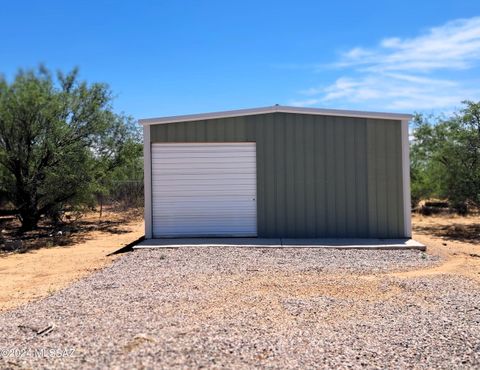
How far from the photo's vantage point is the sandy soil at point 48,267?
5918 mm

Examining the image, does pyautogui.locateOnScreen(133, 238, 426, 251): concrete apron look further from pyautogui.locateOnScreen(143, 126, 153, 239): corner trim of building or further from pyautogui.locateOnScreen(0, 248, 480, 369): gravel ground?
pyautogui.locateOnScreen(0, 248, 480, 369): gravel ground

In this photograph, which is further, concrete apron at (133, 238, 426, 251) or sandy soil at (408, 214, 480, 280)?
concrete apron at (133, 238, 426, 251)

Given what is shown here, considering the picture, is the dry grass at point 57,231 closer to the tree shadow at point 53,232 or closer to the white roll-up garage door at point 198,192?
the tree shadow at point 53,232

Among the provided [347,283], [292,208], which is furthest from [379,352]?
[292,208]

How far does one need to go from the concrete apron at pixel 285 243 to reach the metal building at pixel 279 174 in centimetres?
32

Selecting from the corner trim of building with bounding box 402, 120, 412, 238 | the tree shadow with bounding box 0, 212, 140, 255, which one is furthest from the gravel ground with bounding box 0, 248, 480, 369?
the tree shadow with bounding box 0, 212, 140, 255

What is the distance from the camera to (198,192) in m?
10.0

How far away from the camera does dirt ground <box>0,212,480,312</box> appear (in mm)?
6322

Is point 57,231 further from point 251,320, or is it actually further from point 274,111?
point 251,320

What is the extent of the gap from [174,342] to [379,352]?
166 cm

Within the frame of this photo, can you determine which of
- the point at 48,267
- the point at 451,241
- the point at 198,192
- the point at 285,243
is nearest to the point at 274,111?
the point at 198,192

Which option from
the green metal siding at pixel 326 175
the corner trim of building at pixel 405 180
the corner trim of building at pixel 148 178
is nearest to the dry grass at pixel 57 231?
the corner trim of building at pixel 148 178

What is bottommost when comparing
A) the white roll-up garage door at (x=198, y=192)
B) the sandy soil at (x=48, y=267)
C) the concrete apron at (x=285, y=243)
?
the sandy soil at (x=48, y=267)

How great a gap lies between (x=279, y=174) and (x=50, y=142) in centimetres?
607
